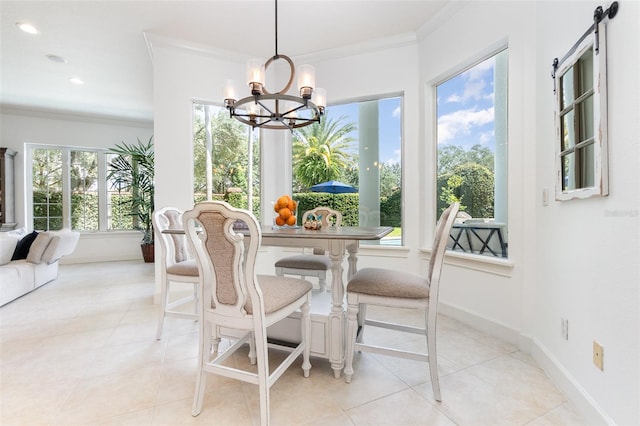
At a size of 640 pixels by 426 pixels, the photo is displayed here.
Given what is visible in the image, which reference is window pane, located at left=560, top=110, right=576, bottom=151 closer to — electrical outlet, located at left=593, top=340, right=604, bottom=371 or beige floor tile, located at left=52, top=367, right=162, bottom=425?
electrical outlet, located at left=593, top=340, right=604, bottom=371

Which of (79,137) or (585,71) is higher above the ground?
(79,137)

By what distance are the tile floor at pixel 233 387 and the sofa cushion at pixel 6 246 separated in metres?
1.38

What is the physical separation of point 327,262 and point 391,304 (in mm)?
949

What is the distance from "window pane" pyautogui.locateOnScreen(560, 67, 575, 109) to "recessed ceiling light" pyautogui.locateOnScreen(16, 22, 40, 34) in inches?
181

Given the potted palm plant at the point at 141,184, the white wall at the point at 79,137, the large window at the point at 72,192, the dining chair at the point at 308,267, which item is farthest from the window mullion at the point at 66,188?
the dining chair at the point at 308,267

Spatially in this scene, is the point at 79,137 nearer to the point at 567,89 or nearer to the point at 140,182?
the point at 140,182

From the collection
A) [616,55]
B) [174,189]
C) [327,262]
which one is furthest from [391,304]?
[174,189]

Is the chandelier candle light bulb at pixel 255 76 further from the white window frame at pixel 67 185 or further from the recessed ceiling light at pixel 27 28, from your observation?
the white window frame at pixel 67 185

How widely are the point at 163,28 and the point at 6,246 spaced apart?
310 cm

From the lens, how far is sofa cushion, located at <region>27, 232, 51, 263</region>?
369cm

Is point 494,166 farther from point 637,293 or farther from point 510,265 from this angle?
point 637,293

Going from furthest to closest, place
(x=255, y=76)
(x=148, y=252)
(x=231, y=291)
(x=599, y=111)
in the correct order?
1. (x=148, y=252)
2. (x=255, y=76)
3. (x=231, y=291)
4. (x=599, y=111)

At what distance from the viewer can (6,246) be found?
351 cm

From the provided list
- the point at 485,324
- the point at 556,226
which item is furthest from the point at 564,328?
the point at 485,324
